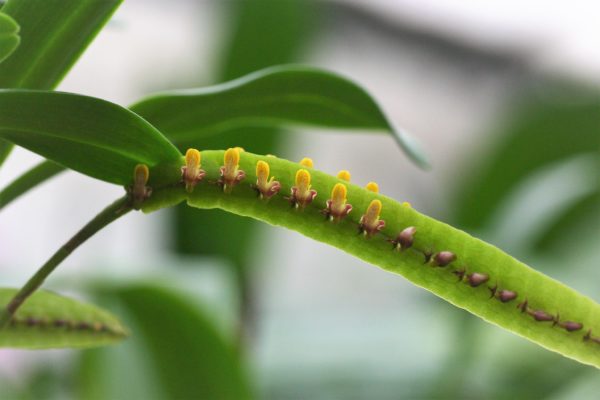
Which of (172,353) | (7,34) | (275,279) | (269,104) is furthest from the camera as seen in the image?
(275,279)

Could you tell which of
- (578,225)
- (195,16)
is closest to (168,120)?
(578,225)

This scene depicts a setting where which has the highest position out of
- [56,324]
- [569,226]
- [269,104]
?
[569,226]

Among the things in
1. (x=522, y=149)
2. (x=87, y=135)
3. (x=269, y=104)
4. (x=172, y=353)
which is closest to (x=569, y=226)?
(x=522, y=149)

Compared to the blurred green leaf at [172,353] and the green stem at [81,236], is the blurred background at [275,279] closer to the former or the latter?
the blurred green leaf at [172,353]

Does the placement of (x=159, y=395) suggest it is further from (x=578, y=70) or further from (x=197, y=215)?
(x=578, y=70)

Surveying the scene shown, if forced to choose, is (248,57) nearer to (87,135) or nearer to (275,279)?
(275,279)

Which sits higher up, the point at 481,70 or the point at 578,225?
the point at 481,70

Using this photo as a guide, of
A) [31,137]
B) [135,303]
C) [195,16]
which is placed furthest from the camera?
[195,16]

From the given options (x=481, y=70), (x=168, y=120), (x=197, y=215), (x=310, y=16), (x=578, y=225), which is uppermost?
(x=481, y=70)
